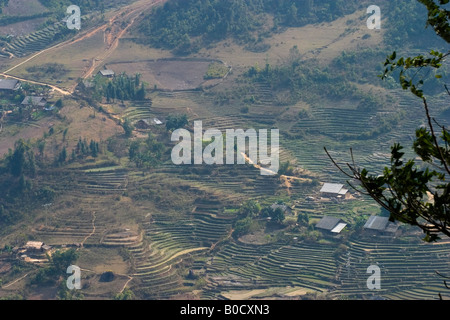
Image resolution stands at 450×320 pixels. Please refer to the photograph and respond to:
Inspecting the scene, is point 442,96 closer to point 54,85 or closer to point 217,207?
point 217,207

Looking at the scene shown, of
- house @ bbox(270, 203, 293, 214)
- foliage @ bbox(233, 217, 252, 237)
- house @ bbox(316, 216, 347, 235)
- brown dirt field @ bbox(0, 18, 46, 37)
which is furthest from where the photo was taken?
brown dirt field @ bbox(0, 18, 46, 37)

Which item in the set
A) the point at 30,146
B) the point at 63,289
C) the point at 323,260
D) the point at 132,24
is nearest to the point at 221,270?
the point at 323,260

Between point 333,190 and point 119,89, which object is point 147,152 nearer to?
point 119,89

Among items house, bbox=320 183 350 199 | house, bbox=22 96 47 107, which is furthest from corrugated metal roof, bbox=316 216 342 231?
house, bbox=22 96 47 107

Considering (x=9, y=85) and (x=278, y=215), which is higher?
(x=9, y=85)

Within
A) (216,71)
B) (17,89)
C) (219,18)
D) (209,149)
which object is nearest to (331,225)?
(209,149)

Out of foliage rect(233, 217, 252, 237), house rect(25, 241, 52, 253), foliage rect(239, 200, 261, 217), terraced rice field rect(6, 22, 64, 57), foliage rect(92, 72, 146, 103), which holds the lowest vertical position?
house rect(25, 241, 52, 253)

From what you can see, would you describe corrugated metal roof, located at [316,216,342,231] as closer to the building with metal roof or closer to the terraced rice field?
the building with metal roof
